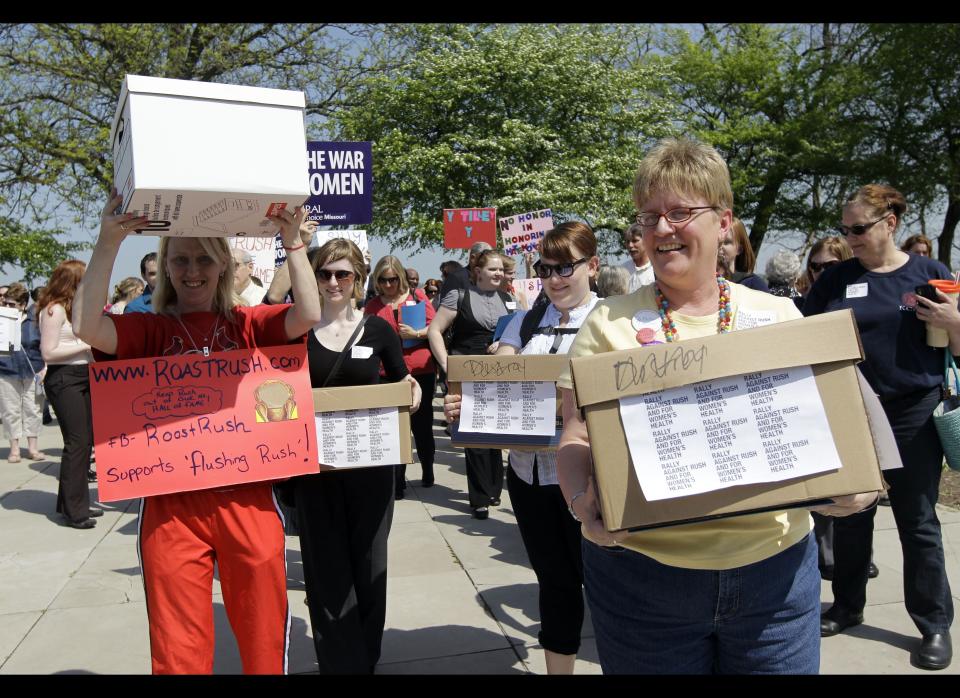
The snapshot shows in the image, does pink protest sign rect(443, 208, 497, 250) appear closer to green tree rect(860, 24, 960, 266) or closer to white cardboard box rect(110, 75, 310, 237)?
white cardboard box rect(110, 75, 310, 237)

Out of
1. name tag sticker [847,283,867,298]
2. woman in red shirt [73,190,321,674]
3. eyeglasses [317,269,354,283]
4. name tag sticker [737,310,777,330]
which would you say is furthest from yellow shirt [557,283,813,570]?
Answer: name tag sticker [847,283,867,298]

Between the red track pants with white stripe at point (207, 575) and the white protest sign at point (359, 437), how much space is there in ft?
2.17

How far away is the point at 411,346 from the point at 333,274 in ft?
13.8

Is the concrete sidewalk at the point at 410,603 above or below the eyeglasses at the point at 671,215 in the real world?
below

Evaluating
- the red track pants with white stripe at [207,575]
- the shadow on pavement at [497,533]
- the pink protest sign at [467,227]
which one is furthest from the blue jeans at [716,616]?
the pink protest sign at [467,227]

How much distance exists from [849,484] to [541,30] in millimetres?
35265

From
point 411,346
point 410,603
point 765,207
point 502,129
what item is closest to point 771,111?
point 765,207

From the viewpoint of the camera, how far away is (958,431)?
12.4 ft

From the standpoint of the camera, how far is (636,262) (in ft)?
21.0

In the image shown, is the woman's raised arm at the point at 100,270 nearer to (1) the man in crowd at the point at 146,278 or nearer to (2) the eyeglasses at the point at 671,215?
(2) the eyeglasses at the point at 671,215

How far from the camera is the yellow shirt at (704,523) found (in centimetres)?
194

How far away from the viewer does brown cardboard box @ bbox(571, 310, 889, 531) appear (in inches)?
69.0
